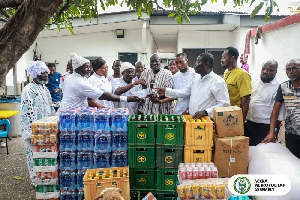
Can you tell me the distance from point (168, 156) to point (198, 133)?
493 millimetres

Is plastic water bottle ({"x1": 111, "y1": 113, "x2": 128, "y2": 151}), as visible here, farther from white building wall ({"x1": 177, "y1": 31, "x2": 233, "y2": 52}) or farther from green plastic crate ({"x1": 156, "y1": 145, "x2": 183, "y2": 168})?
white building wall ({"x1": 177, "y1": 31, "x2": 233, "y2": 52})

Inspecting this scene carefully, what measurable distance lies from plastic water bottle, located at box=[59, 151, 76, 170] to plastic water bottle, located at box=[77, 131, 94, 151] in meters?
0.16

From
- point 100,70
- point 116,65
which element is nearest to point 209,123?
point 100,70

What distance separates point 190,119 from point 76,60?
2197mm

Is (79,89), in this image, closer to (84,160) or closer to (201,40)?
(84,160)

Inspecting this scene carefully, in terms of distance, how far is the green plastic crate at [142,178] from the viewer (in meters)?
3.52

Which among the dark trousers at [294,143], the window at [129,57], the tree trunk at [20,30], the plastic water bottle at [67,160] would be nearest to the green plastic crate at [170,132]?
the plastic water bottle at [67,160]

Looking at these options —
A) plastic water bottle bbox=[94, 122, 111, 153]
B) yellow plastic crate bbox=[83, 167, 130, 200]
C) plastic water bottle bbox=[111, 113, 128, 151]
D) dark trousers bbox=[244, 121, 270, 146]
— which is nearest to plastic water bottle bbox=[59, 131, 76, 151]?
plastic water bottle bbox=[94, 122, 111, 153]

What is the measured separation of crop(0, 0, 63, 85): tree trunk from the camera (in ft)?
7.25

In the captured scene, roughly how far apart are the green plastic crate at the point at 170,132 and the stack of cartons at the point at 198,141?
0.08 meters

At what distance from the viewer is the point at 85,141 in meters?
3.68

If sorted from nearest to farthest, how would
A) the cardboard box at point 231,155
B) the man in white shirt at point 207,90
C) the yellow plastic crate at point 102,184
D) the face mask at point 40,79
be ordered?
the yellow plastic crate at point 102,184, the cardboard box at point 231,155, the man in white shirt at point 207,90, the face mask at point 40,79

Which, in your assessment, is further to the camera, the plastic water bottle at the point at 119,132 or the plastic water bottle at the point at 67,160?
the plastic water bottle at the point at 67,160
